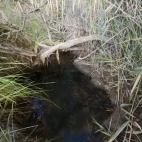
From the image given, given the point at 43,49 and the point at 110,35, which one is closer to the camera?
the point at 110,35

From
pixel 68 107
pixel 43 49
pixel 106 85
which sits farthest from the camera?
pixel 43 49

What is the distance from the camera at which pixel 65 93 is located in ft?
8.29

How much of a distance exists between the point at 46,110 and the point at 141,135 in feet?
2.96

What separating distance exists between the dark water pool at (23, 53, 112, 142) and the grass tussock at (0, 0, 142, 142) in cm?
17

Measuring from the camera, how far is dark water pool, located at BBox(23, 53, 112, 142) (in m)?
1.93

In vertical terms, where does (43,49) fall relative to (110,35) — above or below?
below

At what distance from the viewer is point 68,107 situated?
229 cm

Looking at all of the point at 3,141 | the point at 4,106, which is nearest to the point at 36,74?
the point at 4,106

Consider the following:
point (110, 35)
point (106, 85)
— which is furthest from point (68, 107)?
point (110, 35)

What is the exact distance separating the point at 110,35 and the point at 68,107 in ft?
2.79

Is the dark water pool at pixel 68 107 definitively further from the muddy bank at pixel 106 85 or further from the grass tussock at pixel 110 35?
the grass tussock at pixel 110 35

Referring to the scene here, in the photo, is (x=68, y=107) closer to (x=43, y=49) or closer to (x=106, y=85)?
(x=106, y=85)

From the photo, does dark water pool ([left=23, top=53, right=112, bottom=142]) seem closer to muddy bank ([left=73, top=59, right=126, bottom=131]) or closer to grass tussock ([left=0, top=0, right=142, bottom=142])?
muddy bank ([left=73, top=59, right=126, bottom=131])

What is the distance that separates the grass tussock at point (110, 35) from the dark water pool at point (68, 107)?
0.17 metres
